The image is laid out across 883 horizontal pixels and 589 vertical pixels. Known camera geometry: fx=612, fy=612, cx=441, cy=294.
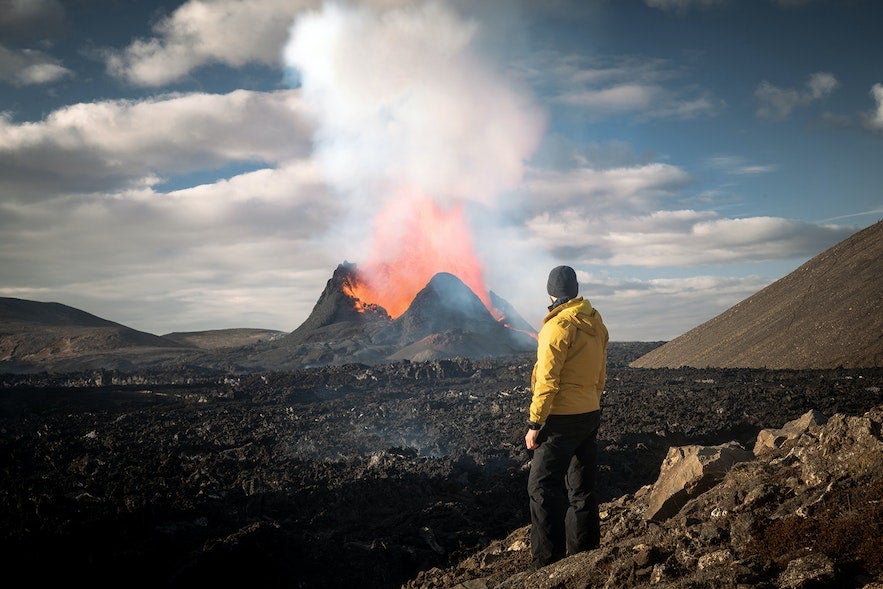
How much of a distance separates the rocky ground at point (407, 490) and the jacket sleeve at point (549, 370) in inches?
46.2

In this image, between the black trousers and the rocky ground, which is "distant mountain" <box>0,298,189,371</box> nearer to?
the rocky ground

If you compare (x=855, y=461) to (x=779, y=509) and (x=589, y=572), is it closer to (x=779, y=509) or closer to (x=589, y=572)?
(x=779, y=509)

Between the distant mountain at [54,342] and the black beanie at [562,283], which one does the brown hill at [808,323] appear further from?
the distant mountain at [54,342]

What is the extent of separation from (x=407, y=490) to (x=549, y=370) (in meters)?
6.75

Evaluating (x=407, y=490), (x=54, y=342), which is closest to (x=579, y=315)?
(x=407, y=490)

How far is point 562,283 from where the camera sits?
5.42 metres

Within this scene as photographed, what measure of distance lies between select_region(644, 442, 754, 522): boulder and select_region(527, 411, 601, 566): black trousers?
1398 mm

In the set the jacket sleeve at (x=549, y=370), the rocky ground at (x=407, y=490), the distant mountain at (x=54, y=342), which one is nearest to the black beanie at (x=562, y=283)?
the jacket sleeve at (x=549, y=370)

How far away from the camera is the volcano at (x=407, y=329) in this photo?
5219 centimetres

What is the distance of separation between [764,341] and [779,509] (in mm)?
27500

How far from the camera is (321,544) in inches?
332

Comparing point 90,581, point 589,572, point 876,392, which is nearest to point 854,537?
point 589,572

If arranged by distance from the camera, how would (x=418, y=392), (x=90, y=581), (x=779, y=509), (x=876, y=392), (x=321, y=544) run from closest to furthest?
(x=779, y=509) → (x=90, y=581) → (x=321, y=544) → (x=876, y=392) → (x=418, y=392)

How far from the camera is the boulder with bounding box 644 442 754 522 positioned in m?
6.45
